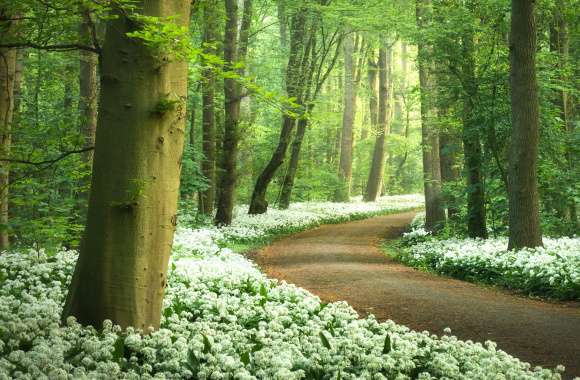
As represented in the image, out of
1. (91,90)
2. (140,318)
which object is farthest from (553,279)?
(91,90)

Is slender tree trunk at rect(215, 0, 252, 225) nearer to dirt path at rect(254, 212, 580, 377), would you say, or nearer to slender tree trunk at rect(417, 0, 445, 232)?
dirt path at rect(254, 212, 580, 377)

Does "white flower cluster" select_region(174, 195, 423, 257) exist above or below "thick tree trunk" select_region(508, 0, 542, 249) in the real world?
below

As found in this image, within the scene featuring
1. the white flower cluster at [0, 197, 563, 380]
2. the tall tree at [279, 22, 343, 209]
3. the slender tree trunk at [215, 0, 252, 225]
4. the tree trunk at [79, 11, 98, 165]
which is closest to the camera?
the white flower cluster at [0, 197, 563, 380]

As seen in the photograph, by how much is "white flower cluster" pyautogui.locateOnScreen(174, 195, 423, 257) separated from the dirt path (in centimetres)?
157

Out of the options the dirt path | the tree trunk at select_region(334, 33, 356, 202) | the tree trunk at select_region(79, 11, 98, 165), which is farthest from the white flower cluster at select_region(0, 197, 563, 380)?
the tree trunk at select_region(334, 33, 356, 202)

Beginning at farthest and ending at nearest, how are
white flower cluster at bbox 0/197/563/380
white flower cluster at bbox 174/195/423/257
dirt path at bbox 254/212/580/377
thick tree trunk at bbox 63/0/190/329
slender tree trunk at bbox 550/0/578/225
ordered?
slender tree trunk at bbox 550/0/578/225 < white flower cluster at bbox 174/195/423/257 < dirt path at bbox 254/212/580/377 < thick tree trunk at bbox 63/0/190/329 < white flower cluster at bbox 0/197/563/380

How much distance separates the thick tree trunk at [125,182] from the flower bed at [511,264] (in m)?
7.69

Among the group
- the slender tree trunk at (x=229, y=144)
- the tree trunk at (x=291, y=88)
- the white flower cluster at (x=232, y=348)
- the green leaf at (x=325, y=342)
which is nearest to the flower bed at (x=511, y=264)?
the white flower cluster at (x=232, y=348)

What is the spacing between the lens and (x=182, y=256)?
13109mm

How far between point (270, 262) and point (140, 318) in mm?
9297

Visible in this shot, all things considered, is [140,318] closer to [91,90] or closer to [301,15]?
[91,90]

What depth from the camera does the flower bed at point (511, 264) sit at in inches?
430

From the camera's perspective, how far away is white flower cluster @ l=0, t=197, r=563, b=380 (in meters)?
5.07

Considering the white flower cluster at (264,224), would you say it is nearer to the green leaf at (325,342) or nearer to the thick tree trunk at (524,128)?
the thick tree trunk at (524,128)
